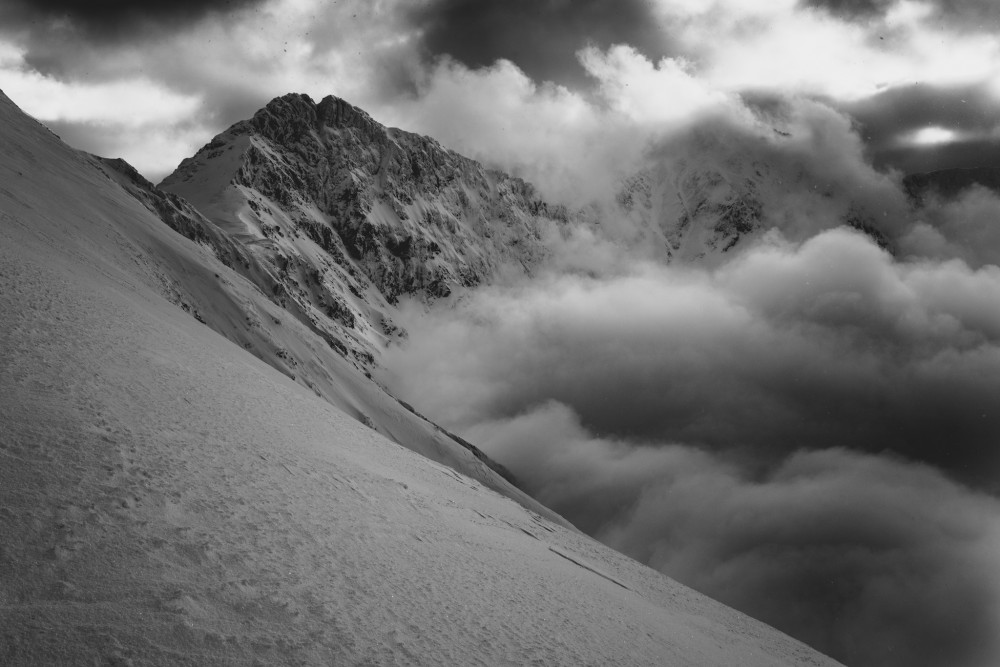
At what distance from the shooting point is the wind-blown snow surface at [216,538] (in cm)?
784

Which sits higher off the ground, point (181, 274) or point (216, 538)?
point (181, 274)

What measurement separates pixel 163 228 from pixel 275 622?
69.0 meters

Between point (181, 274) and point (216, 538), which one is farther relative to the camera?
point (181, 274)

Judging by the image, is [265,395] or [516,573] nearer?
[516,573]

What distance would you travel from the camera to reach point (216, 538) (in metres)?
10.0

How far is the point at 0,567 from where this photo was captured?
7543mm

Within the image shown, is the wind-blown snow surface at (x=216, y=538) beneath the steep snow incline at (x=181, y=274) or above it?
beneath

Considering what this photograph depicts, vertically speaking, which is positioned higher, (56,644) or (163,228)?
(163,228)

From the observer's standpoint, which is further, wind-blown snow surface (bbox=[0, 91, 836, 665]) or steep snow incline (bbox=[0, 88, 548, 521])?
steep snow incline (bbox=[0, 88, 548, 521])

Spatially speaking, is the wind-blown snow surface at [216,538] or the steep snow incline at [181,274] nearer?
the wind-blown snow surface at [216,538]

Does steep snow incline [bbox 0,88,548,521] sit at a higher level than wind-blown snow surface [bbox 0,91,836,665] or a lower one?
higher

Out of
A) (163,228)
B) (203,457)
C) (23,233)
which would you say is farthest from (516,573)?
(163,228)

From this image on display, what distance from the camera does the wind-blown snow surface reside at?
7844 millimetres

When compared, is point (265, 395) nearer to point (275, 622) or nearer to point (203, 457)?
point (203, 457)
